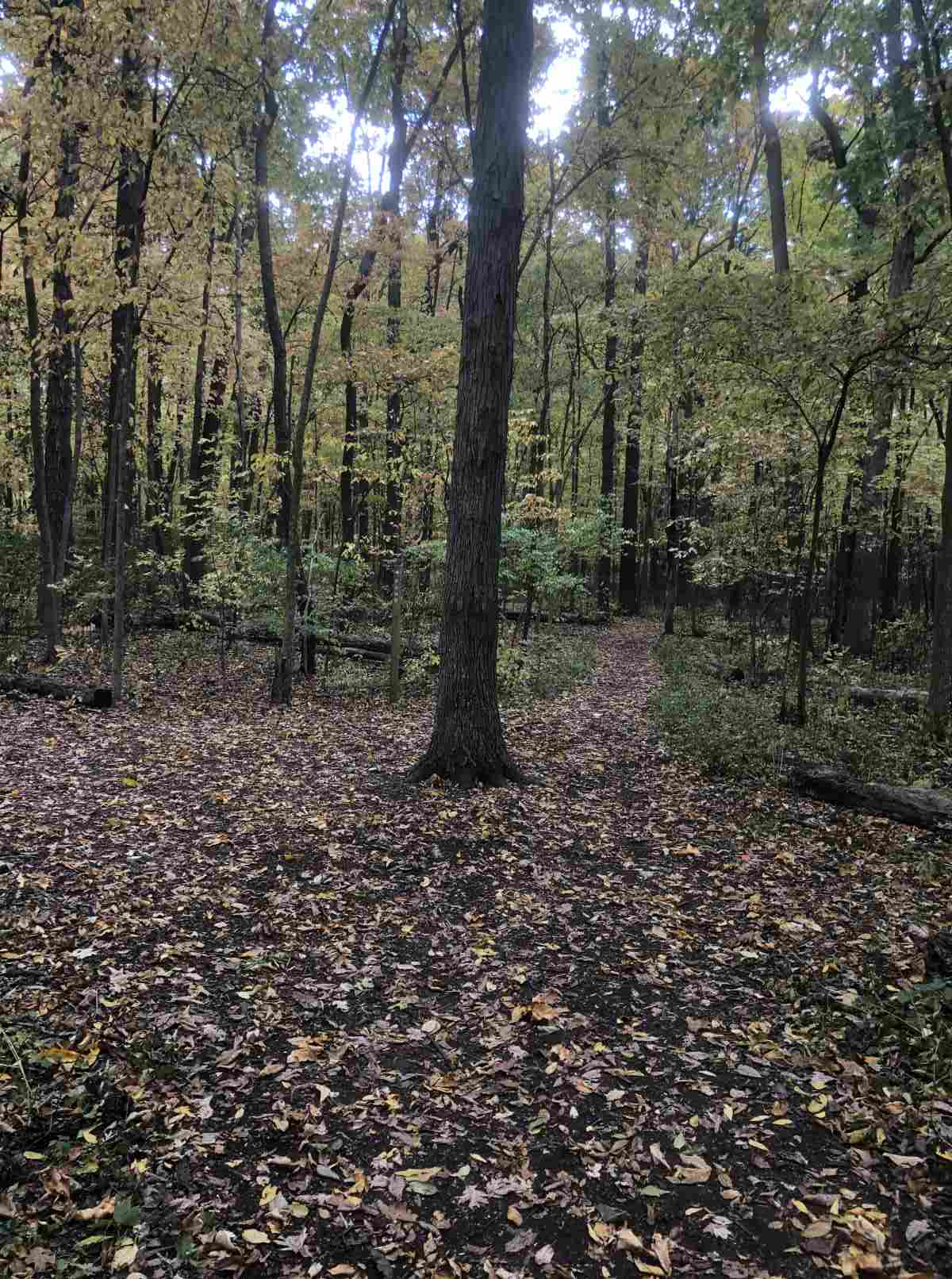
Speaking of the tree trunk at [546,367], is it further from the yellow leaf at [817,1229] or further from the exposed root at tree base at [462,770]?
the yellow leaf at [817,1229]

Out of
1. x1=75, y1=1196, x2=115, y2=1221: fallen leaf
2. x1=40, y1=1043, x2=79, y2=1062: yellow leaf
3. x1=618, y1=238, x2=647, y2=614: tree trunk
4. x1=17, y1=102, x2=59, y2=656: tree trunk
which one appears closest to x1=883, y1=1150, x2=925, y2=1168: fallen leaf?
x1=75, y1=1196, x2=115, y2=1221: fallen leaf

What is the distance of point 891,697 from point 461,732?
6842 millimetres

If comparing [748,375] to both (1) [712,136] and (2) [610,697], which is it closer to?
(2) [610,697]

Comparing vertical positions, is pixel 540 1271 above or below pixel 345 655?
below

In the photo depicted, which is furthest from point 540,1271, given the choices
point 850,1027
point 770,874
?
point 770,874

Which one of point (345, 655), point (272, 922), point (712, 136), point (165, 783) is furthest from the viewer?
point (712, 136)

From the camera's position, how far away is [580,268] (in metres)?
21.4

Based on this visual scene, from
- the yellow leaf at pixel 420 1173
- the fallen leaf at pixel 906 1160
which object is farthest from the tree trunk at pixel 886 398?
the yellow leaf at pixel 420 1173

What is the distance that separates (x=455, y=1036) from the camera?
3525 mm

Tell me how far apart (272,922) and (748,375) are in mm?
7785

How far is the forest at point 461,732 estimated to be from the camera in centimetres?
267

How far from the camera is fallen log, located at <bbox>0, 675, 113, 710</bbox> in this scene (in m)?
9.55

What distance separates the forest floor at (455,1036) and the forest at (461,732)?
24mm

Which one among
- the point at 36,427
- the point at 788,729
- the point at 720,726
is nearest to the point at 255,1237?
the point at 720,726
